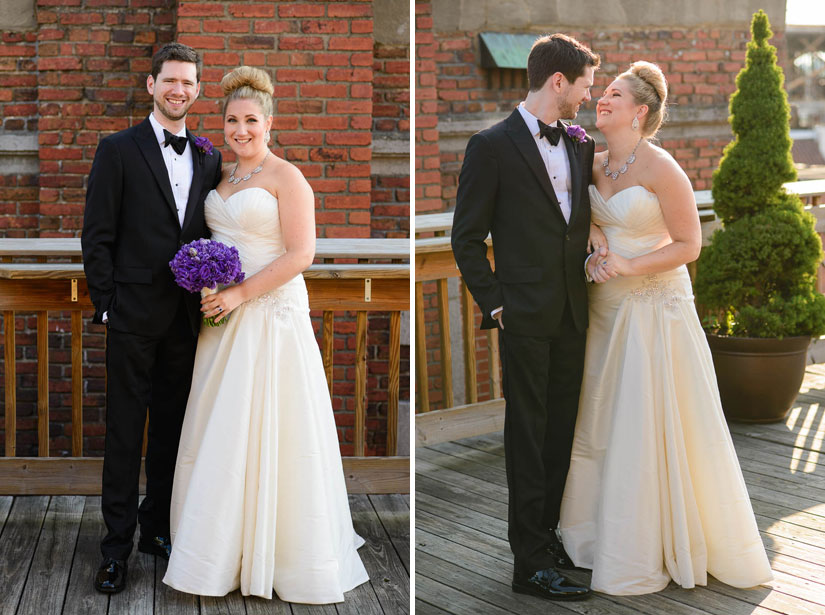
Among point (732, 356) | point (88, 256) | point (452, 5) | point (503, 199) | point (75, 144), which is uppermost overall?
point (452, 5)

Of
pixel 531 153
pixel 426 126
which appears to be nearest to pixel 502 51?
pixel 426 126

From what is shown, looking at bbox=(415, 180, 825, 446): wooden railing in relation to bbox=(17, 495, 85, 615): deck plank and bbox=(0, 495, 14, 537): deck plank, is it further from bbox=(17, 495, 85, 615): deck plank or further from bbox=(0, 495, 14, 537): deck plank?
bbox=(0, 495, 14, 537): deck plank

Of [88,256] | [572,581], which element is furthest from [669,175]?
[88,256]

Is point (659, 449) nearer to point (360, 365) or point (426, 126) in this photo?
point (360, 365)

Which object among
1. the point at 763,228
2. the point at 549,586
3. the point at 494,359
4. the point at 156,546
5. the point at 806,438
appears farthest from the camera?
the point at 494,359

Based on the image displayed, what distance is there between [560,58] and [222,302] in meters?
1.33

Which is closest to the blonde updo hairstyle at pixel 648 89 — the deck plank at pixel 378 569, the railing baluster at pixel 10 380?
the deck plank at pixel 378 569

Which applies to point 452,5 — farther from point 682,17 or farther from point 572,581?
point 572,581

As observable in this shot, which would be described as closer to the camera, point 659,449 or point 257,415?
point 659,449

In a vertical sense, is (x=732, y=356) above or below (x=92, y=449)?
above

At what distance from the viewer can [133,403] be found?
3158 mm

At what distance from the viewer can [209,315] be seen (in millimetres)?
3027

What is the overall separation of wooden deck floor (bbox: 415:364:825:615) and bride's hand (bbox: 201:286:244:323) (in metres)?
1.13

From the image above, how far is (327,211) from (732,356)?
2.22m
